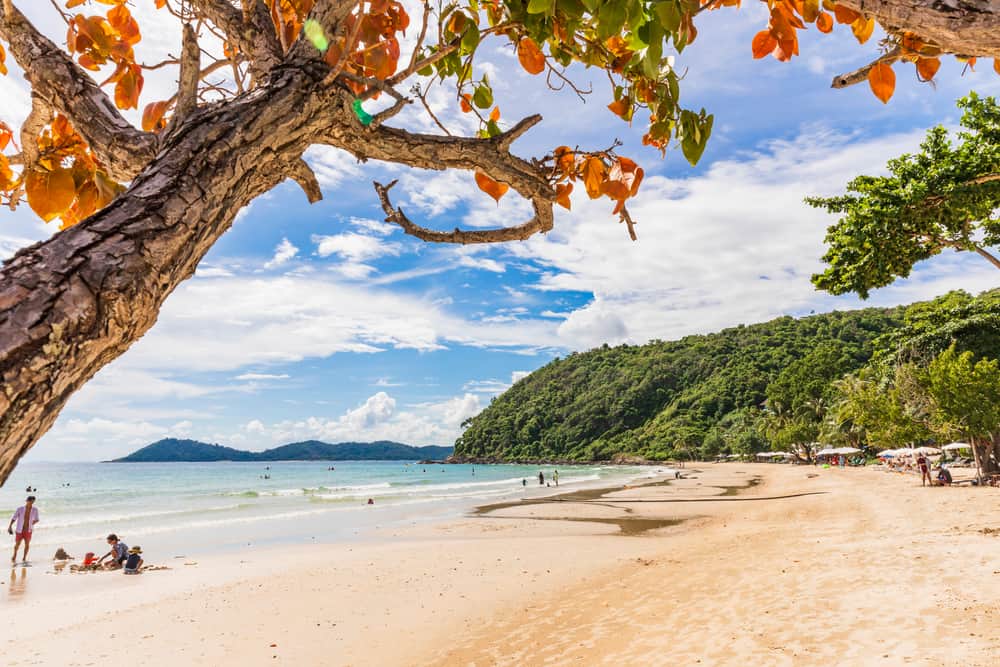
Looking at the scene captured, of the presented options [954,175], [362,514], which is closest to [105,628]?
[954,175]

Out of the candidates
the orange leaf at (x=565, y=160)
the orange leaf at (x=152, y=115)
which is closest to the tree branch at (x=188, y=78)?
the orange leaf at (x=152, y=115)

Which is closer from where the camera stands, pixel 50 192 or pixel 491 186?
pixel 50 192

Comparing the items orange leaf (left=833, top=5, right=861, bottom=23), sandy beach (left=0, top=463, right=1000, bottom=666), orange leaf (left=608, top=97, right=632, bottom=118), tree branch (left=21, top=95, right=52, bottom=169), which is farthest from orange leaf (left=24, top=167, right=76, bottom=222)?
sandy beach (left=0, top=463, right=1000, bottom=666)

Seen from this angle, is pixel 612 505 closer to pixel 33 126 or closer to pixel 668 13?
pixel 33 126

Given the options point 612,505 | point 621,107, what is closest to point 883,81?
point 621,107

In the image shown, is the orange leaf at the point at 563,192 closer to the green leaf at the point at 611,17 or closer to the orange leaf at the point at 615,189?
the orange leaf at the point at 615,189

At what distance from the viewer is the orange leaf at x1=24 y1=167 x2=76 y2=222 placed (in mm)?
1507

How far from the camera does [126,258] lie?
928 millimetres

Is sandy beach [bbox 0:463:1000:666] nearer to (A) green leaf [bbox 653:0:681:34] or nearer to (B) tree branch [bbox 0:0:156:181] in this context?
(A) green leaf [bbox 653:0:681:34]

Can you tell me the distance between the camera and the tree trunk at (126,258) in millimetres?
808

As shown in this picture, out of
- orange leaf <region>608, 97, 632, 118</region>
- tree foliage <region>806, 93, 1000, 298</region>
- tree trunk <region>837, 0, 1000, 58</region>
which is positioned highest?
tree foliage <region>806, 93, 1000, 298</region>

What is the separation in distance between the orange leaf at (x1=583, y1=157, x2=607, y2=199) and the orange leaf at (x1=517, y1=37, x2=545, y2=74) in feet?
1.59

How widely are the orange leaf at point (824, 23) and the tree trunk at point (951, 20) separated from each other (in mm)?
739

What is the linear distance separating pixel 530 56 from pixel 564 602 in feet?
27.5
